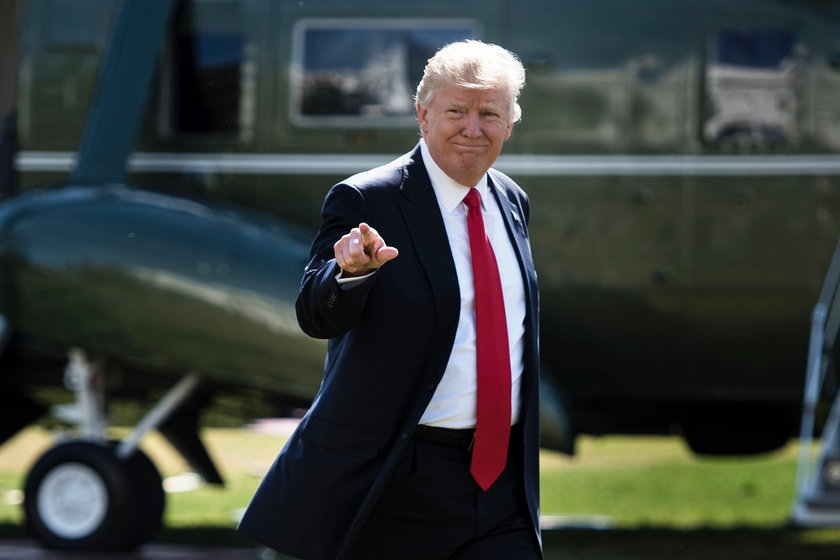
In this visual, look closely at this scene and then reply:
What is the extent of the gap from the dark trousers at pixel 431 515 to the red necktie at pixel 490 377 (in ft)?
0.16

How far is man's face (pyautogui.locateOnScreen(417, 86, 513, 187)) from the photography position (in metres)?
3.15

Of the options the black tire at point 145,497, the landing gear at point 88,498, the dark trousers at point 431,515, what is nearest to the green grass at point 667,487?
the black tire at point 145,497

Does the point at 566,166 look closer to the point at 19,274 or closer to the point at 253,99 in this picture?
the point at 253,99

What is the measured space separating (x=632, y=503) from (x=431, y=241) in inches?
299

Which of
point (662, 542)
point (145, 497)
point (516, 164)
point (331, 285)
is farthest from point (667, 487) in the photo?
point (331, 285)

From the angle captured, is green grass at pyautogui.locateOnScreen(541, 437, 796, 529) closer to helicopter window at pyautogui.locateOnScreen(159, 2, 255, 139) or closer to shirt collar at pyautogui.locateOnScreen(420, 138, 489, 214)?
helicopter window at pyautogui.locateOnScreen(159, 2, 255, 139)

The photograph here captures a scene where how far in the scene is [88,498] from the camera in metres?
7.39

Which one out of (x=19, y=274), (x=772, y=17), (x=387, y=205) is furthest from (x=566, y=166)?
(x=387, y=205)

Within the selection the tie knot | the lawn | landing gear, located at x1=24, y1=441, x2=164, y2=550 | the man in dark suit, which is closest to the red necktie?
the man in dark suit

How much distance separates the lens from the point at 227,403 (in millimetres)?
8031

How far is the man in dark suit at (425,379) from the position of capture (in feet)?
10.2

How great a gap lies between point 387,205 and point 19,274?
4413 millimetres

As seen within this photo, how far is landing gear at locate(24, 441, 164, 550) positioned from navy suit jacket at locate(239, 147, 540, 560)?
437 centimetres

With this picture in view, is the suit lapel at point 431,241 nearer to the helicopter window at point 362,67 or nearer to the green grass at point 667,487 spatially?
the helicopter window at point 362,67
